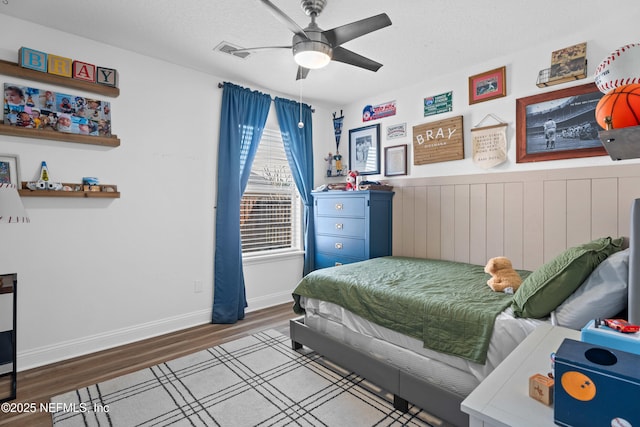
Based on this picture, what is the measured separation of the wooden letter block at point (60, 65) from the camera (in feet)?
7.91

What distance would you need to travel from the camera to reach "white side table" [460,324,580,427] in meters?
0.78

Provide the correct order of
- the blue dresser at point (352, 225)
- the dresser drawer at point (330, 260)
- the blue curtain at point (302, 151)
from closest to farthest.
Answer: the blue dresser at point (352, 225), the dresser drawer at point (330, 260), the blue curtain at point (302, 151)

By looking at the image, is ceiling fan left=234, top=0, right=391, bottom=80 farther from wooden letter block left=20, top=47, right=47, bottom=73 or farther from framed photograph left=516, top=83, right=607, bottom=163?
wooden letter block left=20, top=47, right=47, bottom=73

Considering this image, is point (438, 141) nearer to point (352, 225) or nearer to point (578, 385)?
point (352, 225)

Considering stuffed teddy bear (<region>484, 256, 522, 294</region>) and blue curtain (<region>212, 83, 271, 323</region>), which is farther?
blue curtain (<region>212, 83, 271, 323</region>)

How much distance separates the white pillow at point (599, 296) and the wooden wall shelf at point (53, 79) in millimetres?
3385

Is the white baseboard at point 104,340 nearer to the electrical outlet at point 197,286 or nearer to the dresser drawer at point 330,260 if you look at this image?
the electrical outlet at point 197,286

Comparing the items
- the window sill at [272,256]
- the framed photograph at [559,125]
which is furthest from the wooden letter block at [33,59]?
the framed photograph at [559,125]

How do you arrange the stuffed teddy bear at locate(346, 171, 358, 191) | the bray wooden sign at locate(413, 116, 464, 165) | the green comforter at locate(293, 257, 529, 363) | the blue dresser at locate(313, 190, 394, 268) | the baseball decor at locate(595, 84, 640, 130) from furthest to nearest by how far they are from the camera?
the stuffed teddy bear at locate(346, 171, 358, 191) → the blue dresser at locate(313, 190, 394, 268) → the bray wooden sign at locate(413, 116, 464, 165) → the green comforter at locate(293, 257, 529, 363) → the baseball decor at locate(595, 84, 640, 130)

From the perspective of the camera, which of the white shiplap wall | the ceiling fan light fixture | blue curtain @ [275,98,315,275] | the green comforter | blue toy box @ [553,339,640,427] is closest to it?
blue toy box @ [553,339,640,427]

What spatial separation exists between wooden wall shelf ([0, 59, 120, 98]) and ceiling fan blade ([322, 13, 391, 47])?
1884mm

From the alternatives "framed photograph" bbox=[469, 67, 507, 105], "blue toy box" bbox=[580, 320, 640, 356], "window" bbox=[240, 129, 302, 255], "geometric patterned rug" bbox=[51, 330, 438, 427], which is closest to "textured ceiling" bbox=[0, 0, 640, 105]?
"framed photograph" bbox=[469, 67, 507, 105]

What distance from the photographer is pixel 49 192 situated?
7.86ft

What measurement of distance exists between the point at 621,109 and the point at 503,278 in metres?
1.26
